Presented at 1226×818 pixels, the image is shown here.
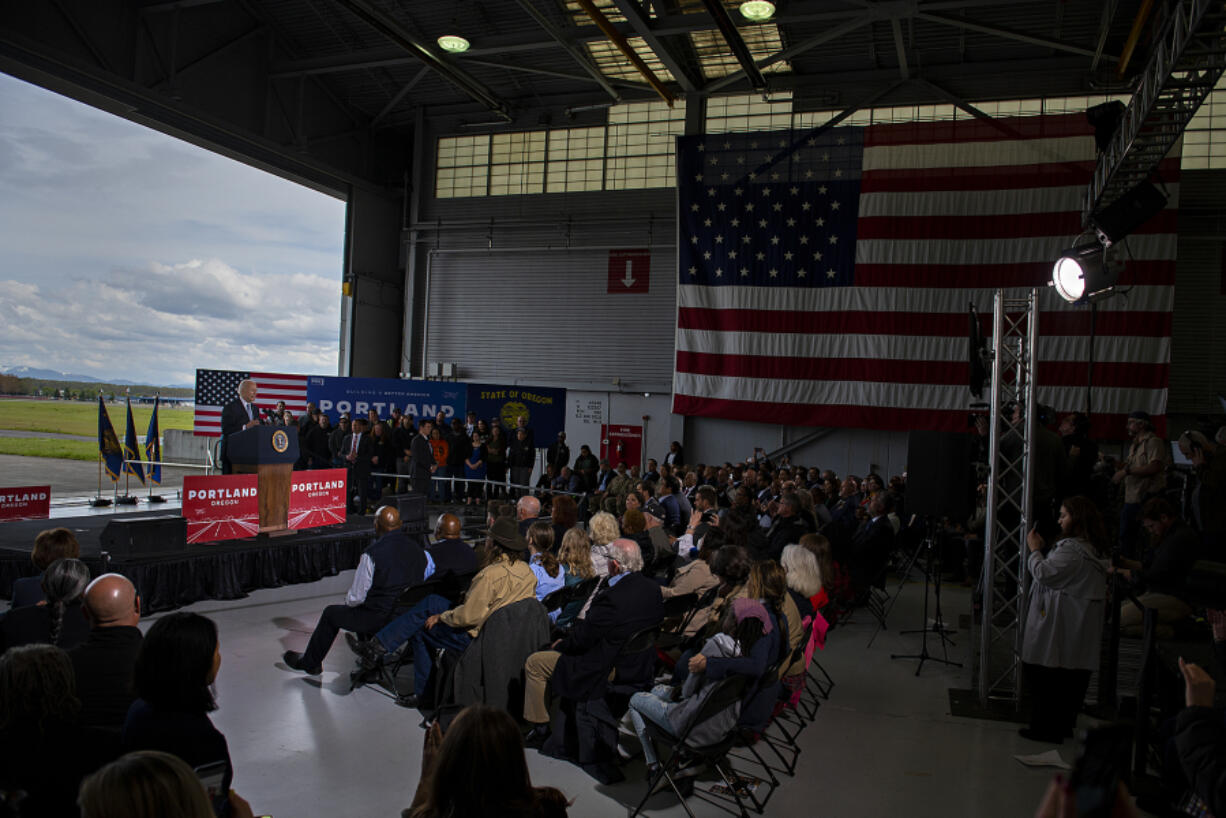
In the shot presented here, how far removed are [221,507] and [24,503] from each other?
2.00 metres

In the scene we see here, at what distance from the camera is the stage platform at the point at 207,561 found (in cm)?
644

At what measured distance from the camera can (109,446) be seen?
37.6 feet

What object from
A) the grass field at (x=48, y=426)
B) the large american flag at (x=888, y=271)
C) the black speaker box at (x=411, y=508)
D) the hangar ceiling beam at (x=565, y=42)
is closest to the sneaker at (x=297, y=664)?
the black speaker box at (x=411, y=508)

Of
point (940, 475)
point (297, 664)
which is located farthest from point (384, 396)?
point (940, 475)

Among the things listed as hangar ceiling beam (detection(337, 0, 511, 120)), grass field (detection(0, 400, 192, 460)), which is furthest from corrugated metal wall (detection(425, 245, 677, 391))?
grass field (detection(0, 400, 192, 460))

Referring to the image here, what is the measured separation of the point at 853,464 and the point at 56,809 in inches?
565

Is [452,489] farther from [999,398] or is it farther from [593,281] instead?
[999,398]

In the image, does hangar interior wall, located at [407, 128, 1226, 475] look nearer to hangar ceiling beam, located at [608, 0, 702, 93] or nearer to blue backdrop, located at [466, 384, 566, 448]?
hangar ceiling beam, located at [608, 0, 702, 93]

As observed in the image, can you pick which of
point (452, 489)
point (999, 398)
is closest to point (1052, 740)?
point (999, 398)

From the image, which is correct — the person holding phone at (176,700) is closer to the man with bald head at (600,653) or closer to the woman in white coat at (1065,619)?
the man with bald head at (600,653)

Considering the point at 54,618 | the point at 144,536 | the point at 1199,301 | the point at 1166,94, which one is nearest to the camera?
the point at 54,618

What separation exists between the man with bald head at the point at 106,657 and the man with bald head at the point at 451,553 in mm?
2665

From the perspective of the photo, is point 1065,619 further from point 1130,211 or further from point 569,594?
point 1130,211

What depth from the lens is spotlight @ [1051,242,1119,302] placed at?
8.52 meters
